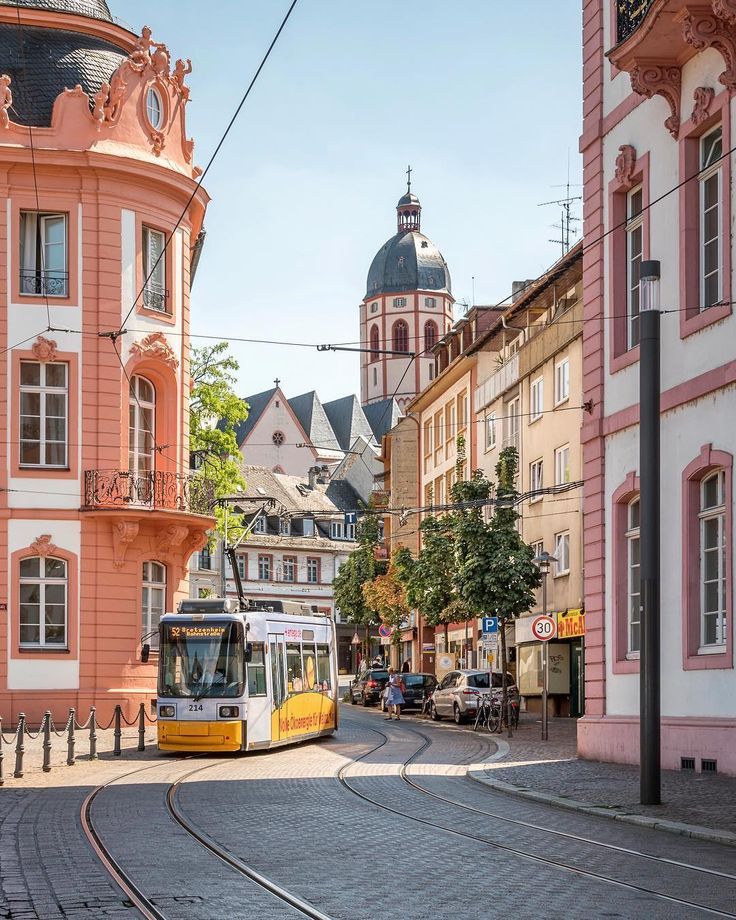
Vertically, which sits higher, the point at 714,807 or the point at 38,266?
the point at 38,266

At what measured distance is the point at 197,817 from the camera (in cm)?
1595

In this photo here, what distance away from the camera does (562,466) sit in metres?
45.5

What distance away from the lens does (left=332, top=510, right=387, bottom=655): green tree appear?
249 ft

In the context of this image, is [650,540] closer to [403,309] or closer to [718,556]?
[718,556]

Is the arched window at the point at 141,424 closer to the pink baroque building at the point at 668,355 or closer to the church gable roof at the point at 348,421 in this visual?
the pink baroque building at the point at 668,355

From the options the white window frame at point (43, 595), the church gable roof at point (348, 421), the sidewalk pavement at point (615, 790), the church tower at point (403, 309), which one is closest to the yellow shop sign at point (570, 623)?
the white window frame at point (43, 595)

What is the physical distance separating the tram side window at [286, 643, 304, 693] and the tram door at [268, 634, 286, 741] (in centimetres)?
33

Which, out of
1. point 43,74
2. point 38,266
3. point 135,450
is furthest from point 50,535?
point 43,74

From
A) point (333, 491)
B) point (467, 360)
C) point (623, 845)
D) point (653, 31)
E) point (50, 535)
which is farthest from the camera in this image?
point (333, 491)

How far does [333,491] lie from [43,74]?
8406cm

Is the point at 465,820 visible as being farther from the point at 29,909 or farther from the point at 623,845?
the point at 29,909

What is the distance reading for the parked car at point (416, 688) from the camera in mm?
50469

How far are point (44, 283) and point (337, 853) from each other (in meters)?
25.8

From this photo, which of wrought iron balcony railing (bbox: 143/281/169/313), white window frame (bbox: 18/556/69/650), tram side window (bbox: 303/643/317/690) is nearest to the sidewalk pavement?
tram side window (bbox: 303/643/317/690)
